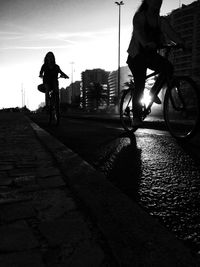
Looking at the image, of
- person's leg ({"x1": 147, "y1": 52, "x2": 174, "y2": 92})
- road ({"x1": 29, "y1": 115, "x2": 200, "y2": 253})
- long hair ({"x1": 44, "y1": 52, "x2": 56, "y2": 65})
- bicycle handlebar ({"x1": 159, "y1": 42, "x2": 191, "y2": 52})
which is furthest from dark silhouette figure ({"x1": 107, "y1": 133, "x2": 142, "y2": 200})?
long hair ({"x1": 44, "y1": 52, "x2": 56, "y2": 65})

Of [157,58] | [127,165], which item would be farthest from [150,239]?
[157,58]

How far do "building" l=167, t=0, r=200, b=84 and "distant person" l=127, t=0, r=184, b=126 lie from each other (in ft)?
336

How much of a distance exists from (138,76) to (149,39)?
59 centimetres

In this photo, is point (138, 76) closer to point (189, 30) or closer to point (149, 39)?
point (149, 39)

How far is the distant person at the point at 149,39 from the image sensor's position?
429cm

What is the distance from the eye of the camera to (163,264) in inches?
39.2

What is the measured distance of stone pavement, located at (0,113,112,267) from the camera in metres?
1.07

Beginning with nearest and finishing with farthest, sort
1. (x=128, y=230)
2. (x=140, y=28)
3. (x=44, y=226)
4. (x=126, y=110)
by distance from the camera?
1. (x=128, y=230)
2. (x=44, y=226)
3. (x=140, y=28)
4. (x=126, y=110)

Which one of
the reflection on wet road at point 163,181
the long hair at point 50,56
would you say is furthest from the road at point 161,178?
the long hair at point 50,56

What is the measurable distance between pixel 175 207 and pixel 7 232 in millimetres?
871

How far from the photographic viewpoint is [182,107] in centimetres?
421

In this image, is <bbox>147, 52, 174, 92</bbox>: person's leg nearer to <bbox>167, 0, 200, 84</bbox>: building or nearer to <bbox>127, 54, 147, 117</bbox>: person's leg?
<bbox>127, 54, 147, 117</bbox>: person's leg

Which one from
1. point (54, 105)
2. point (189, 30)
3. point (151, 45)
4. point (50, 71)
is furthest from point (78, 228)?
point (189, 30)

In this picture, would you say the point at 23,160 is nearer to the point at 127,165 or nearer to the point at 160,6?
the point at 127,165
